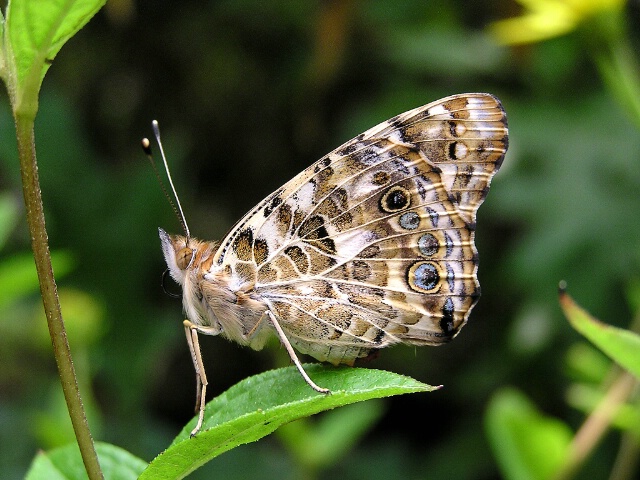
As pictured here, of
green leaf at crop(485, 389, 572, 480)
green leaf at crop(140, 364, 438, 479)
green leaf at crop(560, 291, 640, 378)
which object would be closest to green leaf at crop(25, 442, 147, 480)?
green leaf at crop(140, 364, 438, 479)

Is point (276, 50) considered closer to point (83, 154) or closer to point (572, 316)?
point (83, 154)

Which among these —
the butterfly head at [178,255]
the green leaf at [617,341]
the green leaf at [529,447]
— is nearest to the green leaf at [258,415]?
the green leaf at [617,341]

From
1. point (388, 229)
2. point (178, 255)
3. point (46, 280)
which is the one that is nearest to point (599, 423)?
point (388, 229)

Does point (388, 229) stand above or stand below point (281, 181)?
above

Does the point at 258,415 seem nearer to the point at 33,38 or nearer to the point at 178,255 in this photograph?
the point at 33,38

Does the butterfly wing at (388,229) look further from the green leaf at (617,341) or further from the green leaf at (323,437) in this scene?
the green leaf at (323,437)

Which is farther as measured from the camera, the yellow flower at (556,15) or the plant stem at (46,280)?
the yellow flower at (556,15)

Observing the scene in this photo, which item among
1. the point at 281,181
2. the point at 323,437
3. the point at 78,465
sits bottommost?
the point at 323,437

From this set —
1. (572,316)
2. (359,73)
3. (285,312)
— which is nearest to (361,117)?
(359,73)
